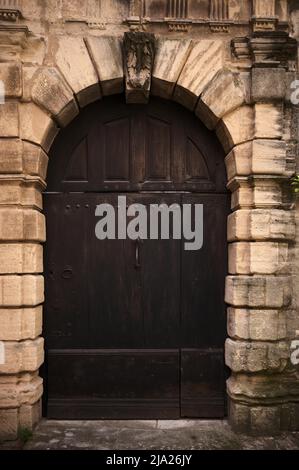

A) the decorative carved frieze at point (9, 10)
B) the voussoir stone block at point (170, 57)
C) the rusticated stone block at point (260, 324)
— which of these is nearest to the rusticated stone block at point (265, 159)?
the voussoir stone block at point (170, 57)

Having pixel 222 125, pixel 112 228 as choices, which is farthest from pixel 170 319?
pixel 222 125

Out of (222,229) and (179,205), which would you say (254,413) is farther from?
(179,205)

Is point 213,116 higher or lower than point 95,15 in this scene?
lower

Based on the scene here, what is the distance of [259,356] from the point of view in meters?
3.62

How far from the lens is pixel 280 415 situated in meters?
3.67

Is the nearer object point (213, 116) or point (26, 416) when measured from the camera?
point (26, 416)

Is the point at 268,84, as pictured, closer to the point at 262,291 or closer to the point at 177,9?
the point at 177,9

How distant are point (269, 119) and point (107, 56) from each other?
1.60 m

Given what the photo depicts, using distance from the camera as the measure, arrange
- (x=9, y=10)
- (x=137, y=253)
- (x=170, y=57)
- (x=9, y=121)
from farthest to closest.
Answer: (x=137, y=253) < (x=170, y=57) < (x=9, y=121) < (x=9, y=10)

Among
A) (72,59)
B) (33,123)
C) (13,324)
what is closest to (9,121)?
(33,123)

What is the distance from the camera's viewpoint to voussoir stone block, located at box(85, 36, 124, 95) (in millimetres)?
3627

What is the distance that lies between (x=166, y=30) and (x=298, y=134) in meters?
1.57

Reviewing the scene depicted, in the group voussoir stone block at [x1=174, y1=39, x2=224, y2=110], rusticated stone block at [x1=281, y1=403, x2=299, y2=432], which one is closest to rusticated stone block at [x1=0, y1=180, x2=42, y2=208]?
voussoir stone block at [x1=174, y1=39, x2=224, y2=110]

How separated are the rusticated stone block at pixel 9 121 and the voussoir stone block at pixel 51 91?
0.74 feet
